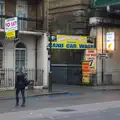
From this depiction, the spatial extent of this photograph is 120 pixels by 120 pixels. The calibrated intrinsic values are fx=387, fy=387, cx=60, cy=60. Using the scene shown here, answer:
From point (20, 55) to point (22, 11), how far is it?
331 cm

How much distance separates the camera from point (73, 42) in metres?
32.0

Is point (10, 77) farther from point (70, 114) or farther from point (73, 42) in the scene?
point (70, 114)

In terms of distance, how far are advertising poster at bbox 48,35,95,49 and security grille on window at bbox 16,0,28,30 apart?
3093mm

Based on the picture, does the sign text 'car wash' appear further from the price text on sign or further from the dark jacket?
the dark jacket

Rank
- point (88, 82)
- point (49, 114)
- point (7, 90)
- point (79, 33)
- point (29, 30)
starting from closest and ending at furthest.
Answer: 1. point (49, 114)
2. point (7, 90)
3. point (29, 30)
4. point (88, 82)
5. point (79, 33)

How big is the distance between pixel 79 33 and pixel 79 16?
151 cm

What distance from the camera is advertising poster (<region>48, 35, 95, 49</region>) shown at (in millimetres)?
30828

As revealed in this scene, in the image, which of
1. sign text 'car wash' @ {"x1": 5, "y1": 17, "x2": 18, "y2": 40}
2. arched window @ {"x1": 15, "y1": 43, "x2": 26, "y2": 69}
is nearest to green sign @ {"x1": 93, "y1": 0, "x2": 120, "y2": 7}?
arched window @ {"x1": 15, "y1": 43, "x2": 26, "y2": 69}

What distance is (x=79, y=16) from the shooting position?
34438 millimetres

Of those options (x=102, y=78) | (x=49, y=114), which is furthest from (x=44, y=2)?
(x=49, y=114)

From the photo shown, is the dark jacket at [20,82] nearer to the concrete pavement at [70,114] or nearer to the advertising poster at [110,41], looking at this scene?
the concrete pavement at [70,114]

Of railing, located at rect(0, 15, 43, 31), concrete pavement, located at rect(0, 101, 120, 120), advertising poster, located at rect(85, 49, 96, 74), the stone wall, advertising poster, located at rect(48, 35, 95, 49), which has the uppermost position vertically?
the stone wall

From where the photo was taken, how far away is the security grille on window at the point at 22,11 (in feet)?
93.5

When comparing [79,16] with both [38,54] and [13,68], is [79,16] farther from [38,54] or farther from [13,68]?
[13,68]
